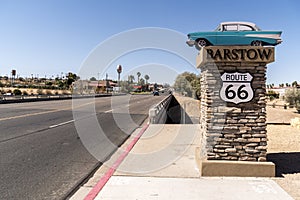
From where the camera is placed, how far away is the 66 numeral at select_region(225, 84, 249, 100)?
614cm

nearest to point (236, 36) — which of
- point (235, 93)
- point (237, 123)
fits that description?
point (235, 93)

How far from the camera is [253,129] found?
6059 mm

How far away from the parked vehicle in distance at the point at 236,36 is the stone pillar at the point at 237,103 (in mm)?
503

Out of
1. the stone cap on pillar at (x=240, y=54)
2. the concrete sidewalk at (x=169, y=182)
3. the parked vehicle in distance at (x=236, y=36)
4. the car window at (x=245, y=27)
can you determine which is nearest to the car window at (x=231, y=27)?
the parked vehicle in distance at (x=236, y=36)

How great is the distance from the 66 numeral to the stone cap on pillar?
0.59 meters

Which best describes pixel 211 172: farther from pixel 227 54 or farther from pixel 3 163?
pixel 3 163

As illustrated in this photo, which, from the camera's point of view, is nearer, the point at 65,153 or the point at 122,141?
the point at 65,153

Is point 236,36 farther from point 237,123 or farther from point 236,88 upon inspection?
point 237,123

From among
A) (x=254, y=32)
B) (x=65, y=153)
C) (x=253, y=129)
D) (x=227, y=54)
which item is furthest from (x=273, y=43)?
(x=65, y=153)

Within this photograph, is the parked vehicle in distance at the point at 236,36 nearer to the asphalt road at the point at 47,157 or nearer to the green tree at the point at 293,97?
the asphalt road at the point at 47,157

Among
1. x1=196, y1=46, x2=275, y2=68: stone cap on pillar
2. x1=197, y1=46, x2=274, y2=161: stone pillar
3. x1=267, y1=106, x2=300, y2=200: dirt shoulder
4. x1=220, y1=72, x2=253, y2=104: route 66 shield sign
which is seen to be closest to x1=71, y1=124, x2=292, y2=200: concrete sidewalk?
x1=267, y1=106, x2=300, y2=200: dirt shoulder

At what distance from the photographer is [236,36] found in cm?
646

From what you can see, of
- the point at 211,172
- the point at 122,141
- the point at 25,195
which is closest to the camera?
the point at 25,195

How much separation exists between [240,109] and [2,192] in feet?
16.4
